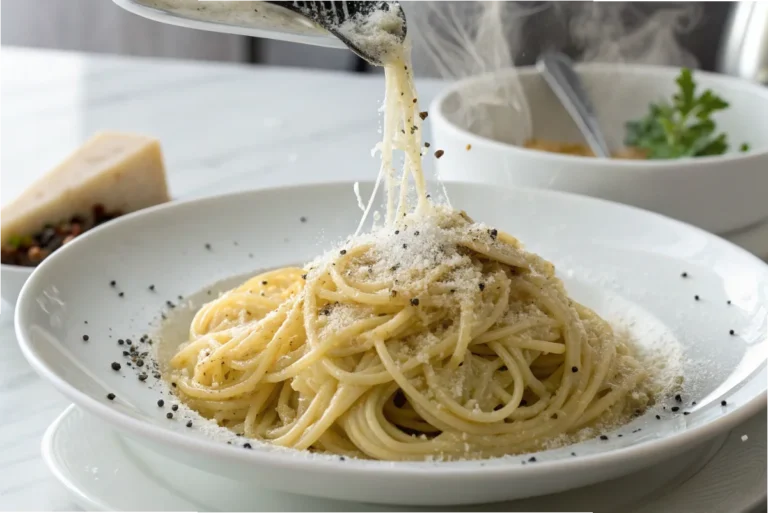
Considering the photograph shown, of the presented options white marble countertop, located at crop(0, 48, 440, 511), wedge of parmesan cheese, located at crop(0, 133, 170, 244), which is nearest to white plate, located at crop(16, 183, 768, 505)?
white marble countertop, located at crop(0, 48, 440, 511)

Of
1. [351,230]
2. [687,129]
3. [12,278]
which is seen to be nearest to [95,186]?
[12,278]

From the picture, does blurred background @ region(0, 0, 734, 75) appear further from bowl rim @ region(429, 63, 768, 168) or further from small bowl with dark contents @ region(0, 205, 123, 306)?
small bowl with dark contents @ region(0, 205, 123, 306)

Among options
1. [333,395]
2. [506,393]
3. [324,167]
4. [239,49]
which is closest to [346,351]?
[333,395]

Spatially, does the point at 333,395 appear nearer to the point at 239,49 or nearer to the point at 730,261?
the point at 730,261

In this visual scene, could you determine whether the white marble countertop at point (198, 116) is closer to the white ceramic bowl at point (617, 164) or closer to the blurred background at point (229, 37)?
the white ceramic bowl at point (617, 164)

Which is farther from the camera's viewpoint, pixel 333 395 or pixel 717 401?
pixel 333 395

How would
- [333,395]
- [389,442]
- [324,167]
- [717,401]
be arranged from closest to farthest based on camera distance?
[717,401], [389,442], [333,395], [324,167]
